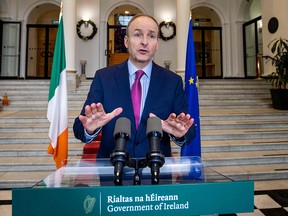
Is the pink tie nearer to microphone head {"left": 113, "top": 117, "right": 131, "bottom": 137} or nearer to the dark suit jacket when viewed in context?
the dark suit jacket

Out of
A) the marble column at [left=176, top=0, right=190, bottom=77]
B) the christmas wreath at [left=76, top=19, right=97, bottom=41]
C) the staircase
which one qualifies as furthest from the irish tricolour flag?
the christmas wreath at [left=76, top=19, right=97, bottom=41]

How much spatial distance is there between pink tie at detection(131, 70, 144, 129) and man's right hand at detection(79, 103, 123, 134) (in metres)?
0.39

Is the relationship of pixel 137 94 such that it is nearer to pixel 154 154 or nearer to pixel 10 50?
pixel 154 154

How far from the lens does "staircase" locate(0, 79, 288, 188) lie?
4.41 m

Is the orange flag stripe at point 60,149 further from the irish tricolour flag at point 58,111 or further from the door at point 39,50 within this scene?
the door at point 39,50

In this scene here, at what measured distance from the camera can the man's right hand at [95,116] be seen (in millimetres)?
1098

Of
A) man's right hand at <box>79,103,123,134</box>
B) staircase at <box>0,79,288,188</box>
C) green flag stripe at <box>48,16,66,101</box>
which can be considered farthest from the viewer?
staircase at <box>0,79,288,188</box>

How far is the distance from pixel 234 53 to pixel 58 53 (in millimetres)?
11187

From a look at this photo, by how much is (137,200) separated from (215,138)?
16.7 ft

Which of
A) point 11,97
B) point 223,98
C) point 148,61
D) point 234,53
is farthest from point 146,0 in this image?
point 148,61

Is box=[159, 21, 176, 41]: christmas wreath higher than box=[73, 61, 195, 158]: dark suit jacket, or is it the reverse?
box=[159, 21, 176, 41]: christmas wreath

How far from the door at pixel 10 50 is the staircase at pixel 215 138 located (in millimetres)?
4657

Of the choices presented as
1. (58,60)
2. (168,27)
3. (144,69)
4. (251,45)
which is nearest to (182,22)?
(168,27)

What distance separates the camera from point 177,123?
124 cm
